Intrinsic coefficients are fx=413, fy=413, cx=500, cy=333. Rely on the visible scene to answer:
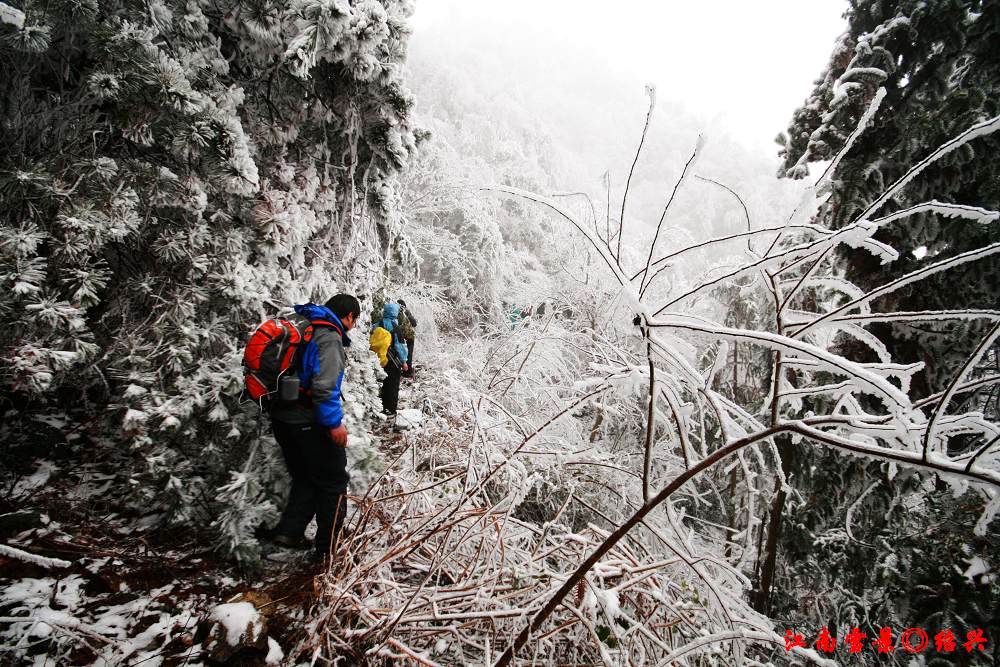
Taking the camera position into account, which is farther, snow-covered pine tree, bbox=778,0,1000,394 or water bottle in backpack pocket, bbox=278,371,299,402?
snow-covered pine tree, bbox=778,0,1000,394

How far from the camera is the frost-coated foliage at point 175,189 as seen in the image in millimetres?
1946

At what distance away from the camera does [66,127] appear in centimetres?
212

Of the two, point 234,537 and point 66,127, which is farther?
point 234,537

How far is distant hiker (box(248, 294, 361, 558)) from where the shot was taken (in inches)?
96.3

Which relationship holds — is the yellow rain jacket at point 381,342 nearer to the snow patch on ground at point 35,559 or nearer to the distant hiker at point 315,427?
the distant hiker at point 315,427

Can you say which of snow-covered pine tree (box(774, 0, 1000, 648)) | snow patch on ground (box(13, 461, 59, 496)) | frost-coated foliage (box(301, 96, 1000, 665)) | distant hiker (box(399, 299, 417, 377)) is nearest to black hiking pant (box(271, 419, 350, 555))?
frost-coated foliage (box(301, 96, 1000, 665))

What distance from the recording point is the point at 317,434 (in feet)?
8.26

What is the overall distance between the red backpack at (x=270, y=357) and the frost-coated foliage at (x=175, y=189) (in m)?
0.24

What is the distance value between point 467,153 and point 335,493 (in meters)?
13.0

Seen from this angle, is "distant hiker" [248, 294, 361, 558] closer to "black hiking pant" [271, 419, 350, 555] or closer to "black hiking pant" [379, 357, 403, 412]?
"black hiking pant" [271, 419, 350, 555]

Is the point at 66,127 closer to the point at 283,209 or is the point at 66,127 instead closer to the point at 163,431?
the point at 283,209

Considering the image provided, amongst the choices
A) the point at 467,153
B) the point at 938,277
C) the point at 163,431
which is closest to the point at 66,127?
the point at 163,431

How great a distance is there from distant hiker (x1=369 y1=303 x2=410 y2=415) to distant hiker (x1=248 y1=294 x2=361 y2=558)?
217cm

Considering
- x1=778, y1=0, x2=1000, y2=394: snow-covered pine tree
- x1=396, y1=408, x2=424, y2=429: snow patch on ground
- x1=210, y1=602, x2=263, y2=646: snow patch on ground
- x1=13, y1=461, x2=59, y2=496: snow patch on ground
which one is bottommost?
x1=210, y1=602, x2=263, y2=646: snow patch on ground
